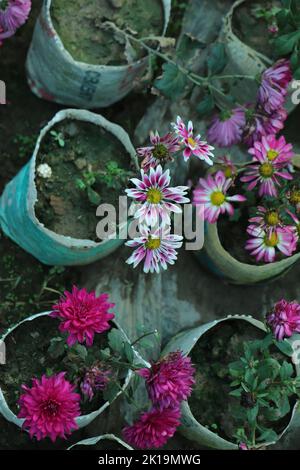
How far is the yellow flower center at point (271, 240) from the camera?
1546mm

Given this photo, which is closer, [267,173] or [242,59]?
[267,173]

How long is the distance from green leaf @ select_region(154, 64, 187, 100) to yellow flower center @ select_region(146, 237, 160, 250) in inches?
21.6

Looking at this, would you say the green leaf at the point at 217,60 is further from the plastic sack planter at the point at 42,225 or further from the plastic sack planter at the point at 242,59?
the plastic sack planter at the point at 42,225

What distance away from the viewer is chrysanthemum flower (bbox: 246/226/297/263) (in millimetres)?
1531

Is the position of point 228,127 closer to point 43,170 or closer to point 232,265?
point 232,265

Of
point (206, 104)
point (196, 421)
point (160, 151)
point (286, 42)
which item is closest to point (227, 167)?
point (206, 104)

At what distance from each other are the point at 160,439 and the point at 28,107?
1.00 m

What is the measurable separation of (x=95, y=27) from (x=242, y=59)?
0.39 metres

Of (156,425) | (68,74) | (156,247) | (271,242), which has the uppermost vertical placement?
(68,74)

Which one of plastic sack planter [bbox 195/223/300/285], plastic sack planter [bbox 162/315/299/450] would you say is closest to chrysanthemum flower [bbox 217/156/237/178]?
plastic sack planter [bbox 195/223/300/285]

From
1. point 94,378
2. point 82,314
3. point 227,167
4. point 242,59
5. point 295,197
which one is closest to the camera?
point 82,314

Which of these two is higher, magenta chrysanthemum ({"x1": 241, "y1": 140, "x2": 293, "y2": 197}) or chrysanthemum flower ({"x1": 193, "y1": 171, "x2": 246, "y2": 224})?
magenta chrysanthemum ({"x1": 241, "y1": 140, "x2": 293, "y2": 197})

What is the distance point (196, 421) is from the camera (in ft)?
5.31

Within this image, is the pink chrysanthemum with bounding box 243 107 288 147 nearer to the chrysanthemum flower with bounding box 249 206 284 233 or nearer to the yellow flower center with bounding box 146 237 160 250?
the chrysanthemum flower with bounding box 249 206 284 233
